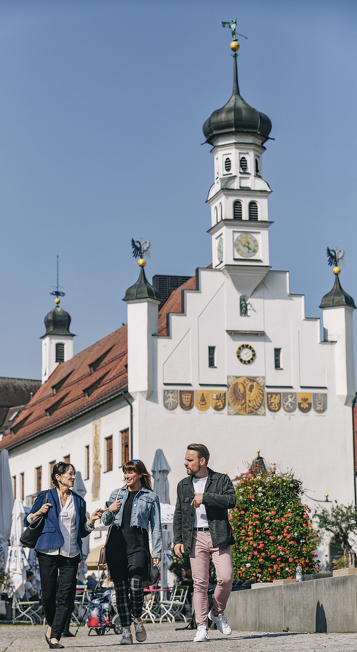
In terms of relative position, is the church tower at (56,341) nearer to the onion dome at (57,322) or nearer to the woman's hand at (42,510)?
the onion dome at (57,322)

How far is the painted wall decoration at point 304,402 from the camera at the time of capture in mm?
37688

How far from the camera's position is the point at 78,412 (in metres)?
42.8

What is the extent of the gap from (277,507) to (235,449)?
14.4m

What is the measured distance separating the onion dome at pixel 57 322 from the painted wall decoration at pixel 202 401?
96.4ft

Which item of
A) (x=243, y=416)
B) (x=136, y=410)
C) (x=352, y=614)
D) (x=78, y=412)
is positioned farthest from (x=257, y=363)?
(x=352, y=614)

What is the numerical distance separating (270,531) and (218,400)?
15.8 m

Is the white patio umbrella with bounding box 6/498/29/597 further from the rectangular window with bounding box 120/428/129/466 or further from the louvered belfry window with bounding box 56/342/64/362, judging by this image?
the louvered belfry window with bounding box 56/342/64/362

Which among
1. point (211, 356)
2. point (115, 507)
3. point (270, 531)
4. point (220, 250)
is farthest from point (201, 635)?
point (220, 250)

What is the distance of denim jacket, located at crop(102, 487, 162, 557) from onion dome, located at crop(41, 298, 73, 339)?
55.5m

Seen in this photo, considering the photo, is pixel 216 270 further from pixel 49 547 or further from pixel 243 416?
pixel 49 547

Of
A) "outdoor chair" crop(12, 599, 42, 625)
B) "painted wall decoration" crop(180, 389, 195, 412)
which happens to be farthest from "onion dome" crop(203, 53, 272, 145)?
"outdoor chair" crop(12, 599, 42, 625)

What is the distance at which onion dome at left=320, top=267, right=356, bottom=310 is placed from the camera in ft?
127

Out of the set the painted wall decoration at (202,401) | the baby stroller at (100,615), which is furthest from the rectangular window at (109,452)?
the baby stroller at (100,615)

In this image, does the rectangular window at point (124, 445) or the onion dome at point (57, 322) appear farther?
the onion dome at point (57, 322)
